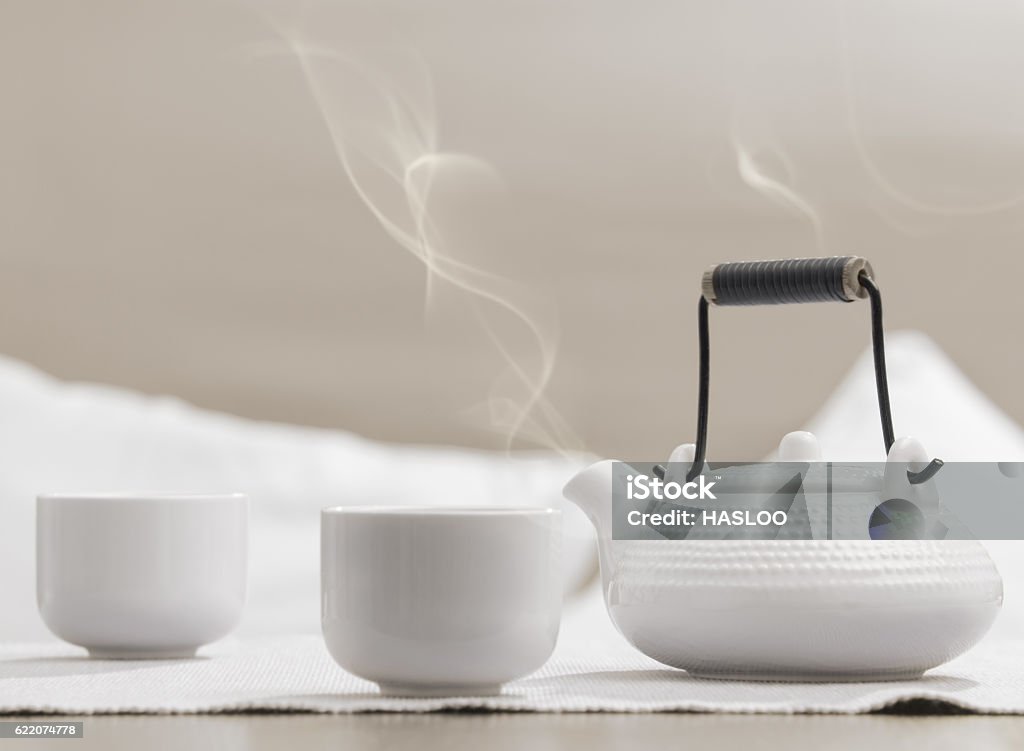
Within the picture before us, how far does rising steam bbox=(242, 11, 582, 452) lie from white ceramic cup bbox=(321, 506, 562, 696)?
0.91 m

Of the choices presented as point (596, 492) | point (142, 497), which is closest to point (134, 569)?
point (142, 497)

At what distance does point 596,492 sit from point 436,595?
212 millimetres

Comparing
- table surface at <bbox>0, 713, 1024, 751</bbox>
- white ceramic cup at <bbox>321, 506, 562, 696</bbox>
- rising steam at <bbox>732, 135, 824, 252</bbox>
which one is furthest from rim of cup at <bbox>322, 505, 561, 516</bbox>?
rising steam at <bbox>732, 135, 824, 252</bbox>

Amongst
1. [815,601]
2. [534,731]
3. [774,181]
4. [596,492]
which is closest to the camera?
[534,731]

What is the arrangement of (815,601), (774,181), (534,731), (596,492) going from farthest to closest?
1. (774,181)
2. (596,492)
3. (815,601)
4. (534,731)

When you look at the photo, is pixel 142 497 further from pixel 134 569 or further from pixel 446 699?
pixel 446 699

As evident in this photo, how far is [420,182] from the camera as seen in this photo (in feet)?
5.40

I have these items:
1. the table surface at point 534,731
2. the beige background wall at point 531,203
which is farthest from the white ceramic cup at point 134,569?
the beige background wall at point 531,203

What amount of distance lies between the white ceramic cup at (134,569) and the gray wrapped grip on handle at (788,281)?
1.31ft

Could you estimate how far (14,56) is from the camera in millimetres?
1702

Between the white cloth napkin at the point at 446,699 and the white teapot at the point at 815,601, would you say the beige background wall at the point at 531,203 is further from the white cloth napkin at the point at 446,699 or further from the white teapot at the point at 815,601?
the white teapot at the point at 815,601

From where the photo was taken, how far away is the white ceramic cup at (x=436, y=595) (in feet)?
2.19

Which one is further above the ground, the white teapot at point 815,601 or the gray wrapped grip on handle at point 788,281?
the gray wrapped grip on handle at point 788,281

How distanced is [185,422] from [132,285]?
0.65 ft
